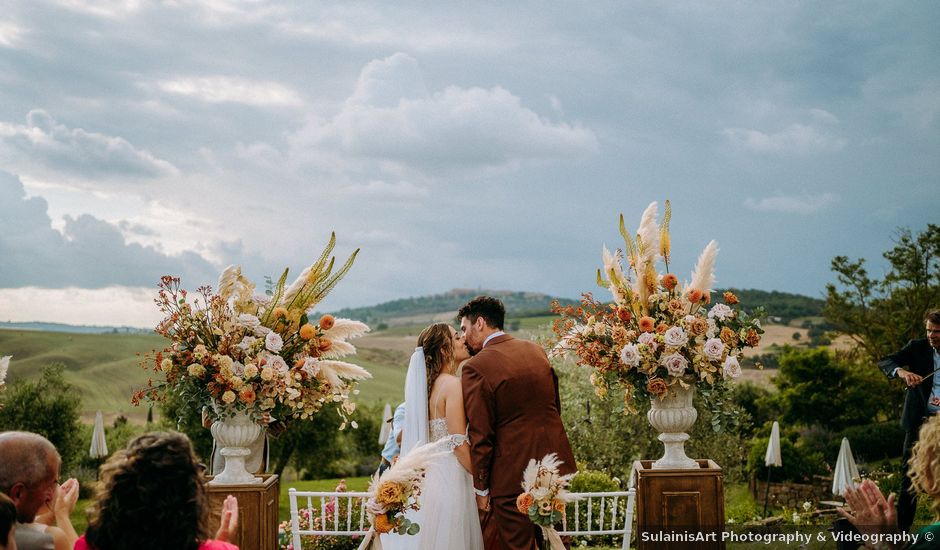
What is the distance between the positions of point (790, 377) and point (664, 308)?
19.5 meters

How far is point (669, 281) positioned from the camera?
6.28 meters

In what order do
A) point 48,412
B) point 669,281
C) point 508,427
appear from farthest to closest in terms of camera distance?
1. point 48,412
2. point 669,281
3. point 508,427

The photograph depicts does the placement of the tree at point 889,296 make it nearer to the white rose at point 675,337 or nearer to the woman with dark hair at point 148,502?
the white rose at point 675,337

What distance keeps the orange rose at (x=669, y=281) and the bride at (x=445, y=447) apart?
186 cm

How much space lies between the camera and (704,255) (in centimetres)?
634

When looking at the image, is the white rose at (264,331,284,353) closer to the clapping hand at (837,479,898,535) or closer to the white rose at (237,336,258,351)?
the white rose at (237,336,258,351)

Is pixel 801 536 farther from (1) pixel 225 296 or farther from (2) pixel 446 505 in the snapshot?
(1) pixel 225 296

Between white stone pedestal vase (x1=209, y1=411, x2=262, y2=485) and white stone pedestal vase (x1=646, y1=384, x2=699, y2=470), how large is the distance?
3.11 meters

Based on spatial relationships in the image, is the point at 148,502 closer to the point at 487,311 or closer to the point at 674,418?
the point at 487,311

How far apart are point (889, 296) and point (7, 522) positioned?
25.6 m

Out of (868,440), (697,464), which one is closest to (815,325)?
(868,440)

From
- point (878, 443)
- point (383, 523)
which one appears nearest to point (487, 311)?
point (383, 523)

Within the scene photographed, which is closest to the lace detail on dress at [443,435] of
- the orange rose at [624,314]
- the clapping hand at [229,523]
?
the orange rose at [624,314]

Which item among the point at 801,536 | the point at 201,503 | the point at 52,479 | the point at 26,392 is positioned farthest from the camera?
the point at 26,392
